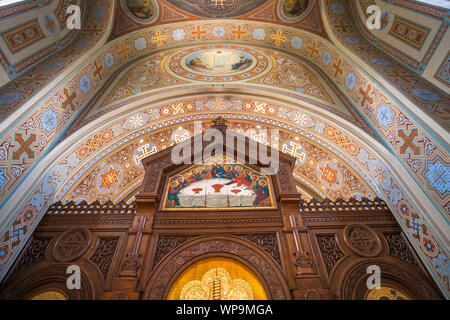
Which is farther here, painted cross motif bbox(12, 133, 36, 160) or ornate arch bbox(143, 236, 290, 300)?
painted cross motif bbox(12, 133, 36, 160)

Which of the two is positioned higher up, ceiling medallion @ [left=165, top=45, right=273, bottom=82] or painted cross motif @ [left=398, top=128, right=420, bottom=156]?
ceiling medallion @ [left=165, top=45, right=273, bottom=82]

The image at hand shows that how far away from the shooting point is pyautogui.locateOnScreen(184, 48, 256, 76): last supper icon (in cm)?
824

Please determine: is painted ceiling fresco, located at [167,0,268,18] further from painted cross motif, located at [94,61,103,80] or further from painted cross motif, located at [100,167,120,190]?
painted cross motif, located at [100,167,120,190]

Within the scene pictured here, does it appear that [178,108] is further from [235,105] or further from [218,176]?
[218,176]

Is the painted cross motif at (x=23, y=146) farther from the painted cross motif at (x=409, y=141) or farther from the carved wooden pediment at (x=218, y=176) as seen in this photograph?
the painted cross motif at (x=409, y=141)

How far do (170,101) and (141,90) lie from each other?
38.4 inches

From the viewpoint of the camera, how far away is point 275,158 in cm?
534

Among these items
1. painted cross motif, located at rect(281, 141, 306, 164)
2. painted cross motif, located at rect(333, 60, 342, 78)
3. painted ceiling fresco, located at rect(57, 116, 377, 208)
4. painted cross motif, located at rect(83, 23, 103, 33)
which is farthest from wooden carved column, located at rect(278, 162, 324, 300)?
painted cross motif, located at rect(83, 23, 103, 33)

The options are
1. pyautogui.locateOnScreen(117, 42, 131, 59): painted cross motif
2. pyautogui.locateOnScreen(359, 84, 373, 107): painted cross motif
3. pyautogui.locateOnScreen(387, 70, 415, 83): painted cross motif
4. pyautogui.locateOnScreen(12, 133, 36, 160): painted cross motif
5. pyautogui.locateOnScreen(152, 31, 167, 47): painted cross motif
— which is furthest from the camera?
pyautogui.locateOnScreen(152, 31, 167, 47): painted cross motif

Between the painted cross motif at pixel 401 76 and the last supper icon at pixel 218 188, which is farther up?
the painted cross motif at pixel 401 76

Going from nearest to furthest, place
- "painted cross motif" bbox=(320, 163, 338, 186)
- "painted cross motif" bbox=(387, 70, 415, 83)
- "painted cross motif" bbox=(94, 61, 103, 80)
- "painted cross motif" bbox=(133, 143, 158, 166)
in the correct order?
"painted cross motif" bbox=(387, 70, 415, 83) < "painted cross motif" bbox=(94, 61, 103, 80) < "painted cross motif" bbox=(320, 163, 338, 186) < "painted cross motif" bbox=(133, 143, 158, 166)

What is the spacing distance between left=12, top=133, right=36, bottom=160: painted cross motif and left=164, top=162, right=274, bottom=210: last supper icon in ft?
9.10

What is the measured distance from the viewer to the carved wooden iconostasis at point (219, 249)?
353 cm

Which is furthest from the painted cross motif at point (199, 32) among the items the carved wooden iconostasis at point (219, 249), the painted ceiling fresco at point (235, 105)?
the carved wooden iconostasis at point (219, 249)
